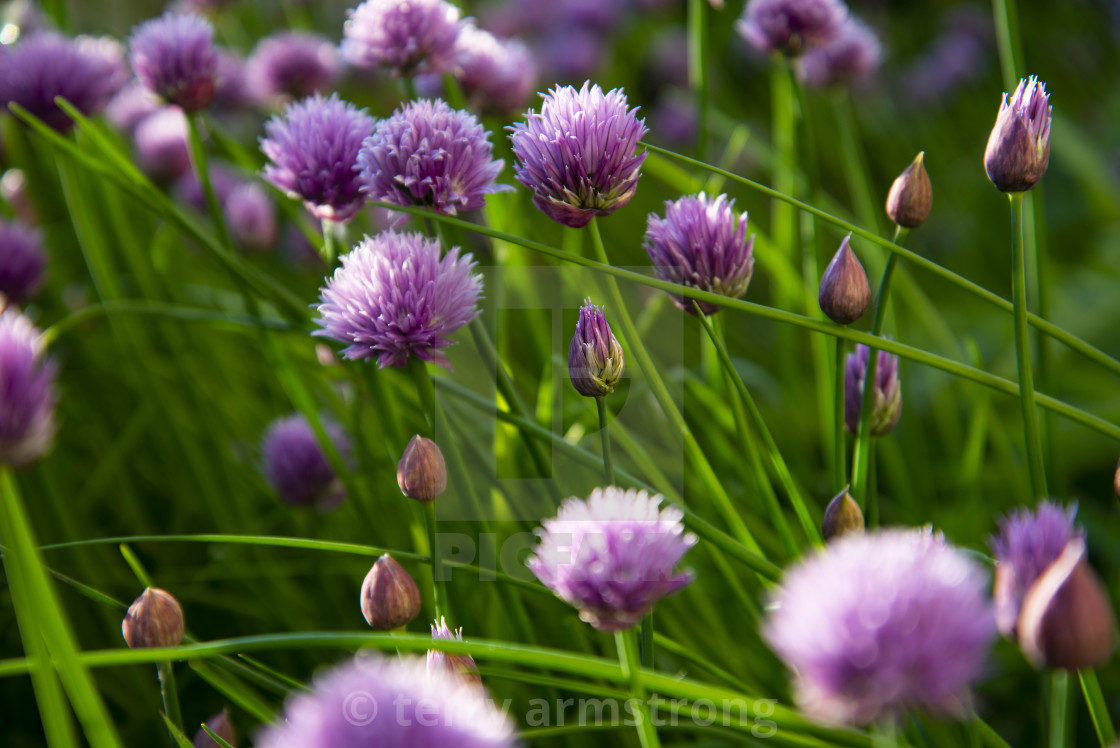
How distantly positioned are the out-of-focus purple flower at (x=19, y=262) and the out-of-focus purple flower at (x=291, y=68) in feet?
0.98

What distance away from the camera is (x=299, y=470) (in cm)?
69

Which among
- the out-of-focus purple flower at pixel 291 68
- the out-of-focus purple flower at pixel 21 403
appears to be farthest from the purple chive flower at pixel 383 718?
the out-of-focus purple flower at pixel 291 68

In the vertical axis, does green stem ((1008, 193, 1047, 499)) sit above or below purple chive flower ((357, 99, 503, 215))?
below

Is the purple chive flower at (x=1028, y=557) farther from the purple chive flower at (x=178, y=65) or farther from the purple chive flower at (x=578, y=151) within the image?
the purple chive flower at (x=178, y=65)

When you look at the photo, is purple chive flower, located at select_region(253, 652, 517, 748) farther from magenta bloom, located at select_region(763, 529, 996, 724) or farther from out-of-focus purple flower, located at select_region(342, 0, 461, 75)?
out-of-focus purple flower, located at select_region(342, 0, 461, 75)

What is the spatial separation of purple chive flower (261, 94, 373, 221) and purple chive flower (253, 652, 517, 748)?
342 millimetres

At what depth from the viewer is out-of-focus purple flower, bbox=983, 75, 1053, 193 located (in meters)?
0.41

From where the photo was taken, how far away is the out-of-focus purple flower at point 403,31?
0.61 meters

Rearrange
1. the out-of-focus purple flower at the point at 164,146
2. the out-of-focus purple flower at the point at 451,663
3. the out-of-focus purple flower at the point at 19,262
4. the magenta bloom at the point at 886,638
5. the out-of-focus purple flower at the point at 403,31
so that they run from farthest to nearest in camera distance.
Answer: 1. the out-of-focus purple flower at the point at 164,146
2. the out-of-focus purple flower at the point at 19,262
3. the out-of-focus purple flower at the point at 403,31
4. the out-of-focus purple flower at the point at 451,663
5. the magenta bloom at the point at 886,638

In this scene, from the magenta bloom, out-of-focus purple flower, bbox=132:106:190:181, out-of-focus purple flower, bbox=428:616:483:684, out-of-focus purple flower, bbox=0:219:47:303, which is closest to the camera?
the magenta bloom

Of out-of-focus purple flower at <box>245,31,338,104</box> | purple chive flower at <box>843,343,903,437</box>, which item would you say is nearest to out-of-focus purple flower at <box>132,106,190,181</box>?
out-of-focus purple flower at <box>245,31,338,104</box>

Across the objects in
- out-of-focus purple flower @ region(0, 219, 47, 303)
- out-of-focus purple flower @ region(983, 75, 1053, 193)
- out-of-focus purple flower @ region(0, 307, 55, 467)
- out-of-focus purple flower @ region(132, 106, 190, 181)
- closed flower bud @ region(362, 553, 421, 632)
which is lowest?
closed flower bud @ region(362, 553, 421, 632)

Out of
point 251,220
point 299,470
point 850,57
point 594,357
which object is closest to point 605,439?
point 594,357

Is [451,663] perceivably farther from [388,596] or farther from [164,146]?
[164,146]
